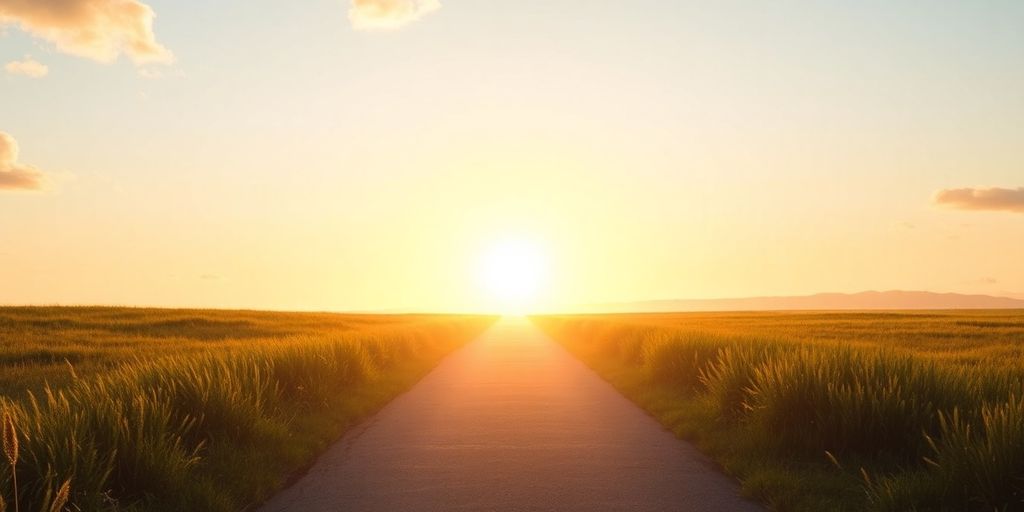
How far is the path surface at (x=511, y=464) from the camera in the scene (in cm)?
713

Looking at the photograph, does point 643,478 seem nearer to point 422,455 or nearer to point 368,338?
point 422,455

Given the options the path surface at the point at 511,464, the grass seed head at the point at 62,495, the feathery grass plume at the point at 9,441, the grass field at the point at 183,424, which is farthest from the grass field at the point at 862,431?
the feathery grass plume at the point at 9,441

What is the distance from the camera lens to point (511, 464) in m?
8.77

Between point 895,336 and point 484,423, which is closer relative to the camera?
point 484,423

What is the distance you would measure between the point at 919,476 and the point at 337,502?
19.9ft

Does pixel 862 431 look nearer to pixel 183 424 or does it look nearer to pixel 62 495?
pixel 183 424

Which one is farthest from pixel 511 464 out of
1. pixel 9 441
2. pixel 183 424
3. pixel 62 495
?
pixel 9 441

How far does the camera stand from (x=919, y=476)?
7164mm

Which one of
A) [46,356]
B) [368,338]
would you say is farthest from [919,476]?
[46,356]

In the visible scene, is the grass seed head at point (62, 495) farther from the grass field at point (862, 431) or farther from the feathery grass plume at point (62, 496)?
the grass field at point (862, 431)

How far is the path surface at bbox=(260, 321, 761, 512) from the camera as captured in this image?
281 inches

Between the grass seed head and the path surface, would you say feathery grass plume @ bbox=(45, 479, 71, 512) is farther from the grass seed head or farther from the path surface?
the path surface

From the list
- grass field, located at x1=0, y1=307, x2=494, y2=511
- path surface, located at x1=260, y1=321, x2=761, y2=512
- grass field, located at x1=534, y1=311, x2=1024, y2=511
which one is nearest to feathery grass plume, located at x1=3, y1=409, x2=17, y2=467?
grass field, located at x1=0, y1=307, x2=494, y2=511

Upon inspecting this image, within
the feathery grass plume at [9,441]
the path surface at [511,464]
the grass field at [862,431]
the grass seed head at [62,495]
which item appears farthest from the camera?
the path surface at [511,464]
